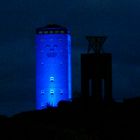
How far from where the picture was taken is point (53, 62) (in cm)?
8769

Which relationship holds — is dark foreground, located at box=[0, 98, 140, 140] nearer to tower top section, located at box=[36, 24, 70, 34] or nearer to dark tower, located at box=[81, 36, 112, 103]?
dark tower, located at box=[81, 36, 112, 103]

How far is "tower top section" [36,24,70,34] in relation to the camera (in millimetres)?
88250

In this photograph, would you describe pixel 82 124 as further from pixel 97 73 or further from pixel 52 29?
pixel 52 29

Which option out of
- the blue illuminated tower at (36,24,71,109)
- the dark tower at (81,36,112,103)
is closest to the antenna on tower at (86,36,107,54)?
the dark tower at (81,36,112,103)

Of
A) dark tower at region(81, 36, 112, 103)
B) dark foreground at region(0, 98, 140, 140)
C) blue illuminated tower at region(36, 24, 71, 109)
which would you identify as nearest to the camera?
dark foreground at region(0, 98, 140, 140)

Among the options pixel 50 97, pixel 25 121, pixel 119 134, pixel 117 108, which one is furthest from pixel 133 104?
pixel 50 97

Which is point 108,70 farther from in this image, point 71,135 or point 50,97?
point 71,135

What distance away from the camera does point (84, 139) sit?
144ft

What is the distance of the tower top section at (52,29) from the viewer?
88250 millimetres

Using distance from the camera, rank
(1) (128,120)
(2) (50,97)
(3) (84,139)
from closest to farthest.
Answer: (3) (84,139), (1) (128,120), (2) (50,97)

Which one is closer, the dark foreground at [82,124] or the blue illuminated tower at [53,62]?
the dark foreground at [82,124]

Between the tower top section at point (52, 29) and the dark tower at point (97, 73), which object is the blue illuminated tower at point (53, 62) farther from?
the dark tower at point (97, 73)

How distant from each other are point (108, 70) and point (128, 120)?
59.5ft

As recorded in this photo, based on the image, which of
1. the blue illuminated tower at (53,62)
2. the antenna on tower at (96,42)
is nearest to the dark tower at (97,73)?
the antenna on tower at (96,42)
